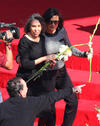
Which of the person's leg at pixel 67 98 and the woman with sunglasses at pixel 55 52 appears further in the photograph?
the person's leg at pixel 67 98

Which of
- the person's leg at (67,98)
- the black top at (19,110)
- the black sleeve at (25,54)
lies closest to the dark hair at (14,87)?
the black top at (19,110)

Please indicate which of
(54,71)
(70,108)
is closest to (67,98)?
(70,108)

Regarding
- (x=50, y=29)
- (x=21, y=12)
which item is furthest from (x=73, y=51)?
(x=21, y=12)

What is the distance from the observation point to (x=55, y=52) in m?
2.57

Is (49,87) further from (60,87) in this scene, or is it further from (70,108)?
(70,108)

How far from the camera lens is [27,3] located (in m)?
5.66

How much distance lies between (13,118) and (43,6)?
3887mm

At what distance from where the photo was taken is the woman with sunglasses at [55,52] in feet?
8.32

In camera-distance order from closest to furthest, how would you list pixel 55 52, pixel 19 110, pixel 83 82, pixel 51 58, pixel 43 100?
pixel 19 110, pixel 43 100, pixel 51 58, pixel 55 52, pixel 83 82

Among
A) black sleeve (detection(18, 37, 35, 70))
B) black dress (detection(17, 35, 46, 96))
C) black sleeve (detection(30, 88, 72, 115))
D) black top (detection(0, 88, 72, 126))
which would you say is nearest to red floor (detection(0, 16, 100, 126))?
black dress (detection(17, 35, 46, 96))

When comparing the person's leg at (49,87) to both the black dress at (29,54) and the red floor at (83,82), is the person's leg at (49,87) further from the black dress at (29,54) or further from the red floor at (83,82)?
the red floor at (83,82)

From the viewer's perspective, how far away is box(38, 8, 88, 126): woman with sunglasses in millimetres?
2535

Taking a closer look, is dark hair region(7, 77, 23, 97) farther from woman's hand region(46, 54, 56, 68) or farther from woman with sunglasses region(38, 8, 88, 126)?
woman with sunglasses region(38, 8, 88, 126)

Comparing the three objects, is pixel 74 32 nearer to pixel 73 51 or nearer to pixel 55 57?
pixel 73 51
